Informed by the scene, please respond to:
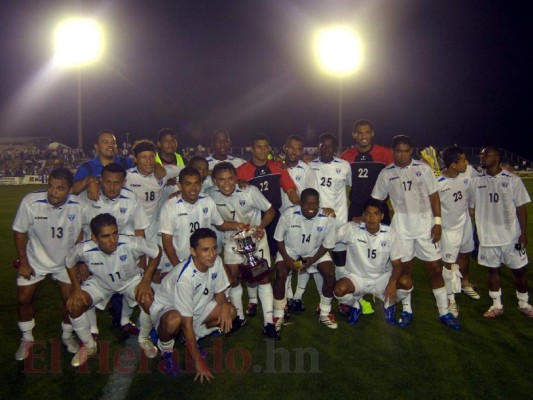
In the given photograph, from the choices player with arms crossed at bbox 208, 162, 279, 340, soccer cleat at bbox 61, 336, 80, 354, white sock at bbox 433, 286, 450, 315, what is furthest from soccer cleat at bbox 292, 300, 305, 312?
soccer cleat at bbox 61, 336, 80, 354

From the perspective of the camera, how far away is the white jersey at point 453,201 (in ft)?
20.6

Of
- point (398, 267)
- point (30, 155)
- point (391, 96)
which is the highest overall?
point (391, 96)

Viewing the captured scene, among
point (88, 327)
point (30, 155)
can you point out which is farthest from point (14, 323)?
point (30, 155)

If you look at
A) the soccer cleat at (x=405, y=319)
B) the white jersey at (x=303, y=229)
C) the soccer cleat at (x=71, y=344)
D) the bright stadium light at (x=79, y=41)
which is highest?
the bright stadium light at (x=79, y=41)

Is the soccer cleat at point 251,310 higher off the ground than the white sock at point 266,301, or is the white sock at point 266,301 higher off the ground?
the white sock at point 266,301

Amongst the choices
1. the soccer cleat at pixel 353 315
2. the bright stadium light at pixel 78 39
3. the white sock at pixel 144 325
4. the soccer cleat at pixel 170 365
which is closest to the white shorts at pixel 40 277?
the white sock at pixel 144 325

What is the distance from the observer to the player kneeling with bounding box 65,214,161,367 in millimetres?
4734

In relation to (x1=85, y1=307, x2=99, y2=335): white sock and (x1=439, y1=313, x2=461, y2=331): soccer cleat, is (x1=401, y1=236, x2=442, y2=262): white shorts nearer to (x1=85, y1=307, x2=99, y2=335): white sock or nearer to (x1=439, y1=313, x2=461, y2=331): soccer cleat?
(x1=439, y1=313, x2=461, y2=331): soccer cleat

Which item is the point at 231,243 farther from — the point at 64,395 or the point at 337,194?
the point at 64,395

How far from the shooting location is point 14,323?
582 cm

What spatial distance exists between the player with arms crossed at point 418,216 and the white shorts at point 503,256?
678mm

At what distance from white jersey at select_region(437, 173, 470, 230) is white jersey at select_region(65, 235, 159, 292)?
146 inches

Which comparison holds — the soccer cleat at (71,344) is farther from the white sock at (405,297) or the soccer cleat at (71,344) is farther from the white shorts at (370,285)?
the white sock at (405,297)

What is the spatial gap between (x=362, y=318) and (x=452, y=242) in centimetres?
159
